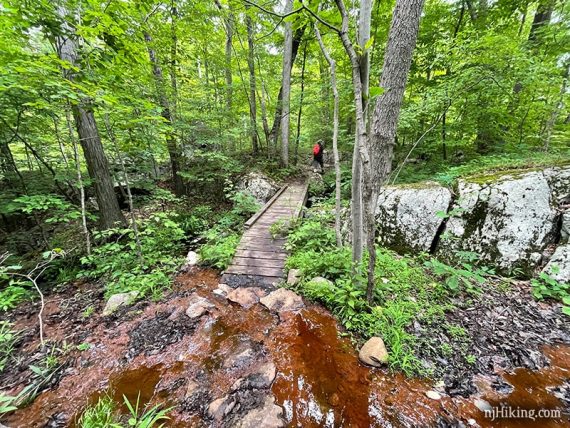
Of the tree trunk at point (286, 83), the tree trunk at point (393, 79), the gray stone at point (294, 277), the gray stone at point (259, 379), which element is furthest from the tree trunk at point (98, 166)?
the tree trunk at point (286, 83)

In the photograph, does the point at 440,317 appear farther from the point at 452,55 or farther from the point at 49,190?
the point at 49,190

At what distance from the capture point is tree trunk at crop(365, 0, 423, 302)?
338 cm

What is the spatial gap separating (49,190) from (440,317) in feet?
27.0

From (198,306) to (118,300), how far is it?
1.31 metres

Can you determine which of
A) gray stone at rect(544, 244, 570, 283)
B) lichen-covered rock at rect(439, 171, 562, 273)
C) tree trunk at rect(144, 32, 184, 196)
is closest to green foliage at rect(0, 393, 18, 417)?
tree trunk at rect(144, 32, 184, 196)

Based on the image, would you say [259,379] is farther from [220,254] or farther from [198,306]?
[220,254]

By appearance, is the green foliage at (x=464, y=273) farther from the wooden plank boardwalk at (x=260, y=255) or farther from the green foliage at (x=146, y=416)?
the green foliage at (x=146, y=416)

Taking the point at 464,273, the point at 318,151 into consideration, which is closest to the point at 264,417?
the point at 464,273

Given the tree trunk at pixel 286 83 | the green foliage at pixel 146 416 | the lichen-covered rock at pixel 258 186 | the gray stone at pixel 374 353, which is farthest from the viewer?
the lichen-covered rock at pixel 258 186

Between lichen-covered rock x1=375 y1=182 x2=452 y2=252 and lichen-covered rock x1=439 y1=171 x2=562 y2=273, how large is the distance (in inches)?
9.7

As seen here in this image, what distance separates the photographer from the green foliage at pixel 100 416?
1.79m

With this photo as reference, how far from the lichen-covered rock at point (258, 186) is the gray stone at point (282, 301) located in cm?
498

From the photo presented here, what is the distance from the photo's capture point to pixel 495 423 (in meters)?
1.80

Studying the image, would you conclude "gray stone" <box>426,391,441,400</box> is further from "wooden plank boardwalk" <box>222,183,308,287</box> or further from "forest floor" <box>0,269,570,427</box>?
"wooden plank boardwalk" <box>222,183,308,287</box>
